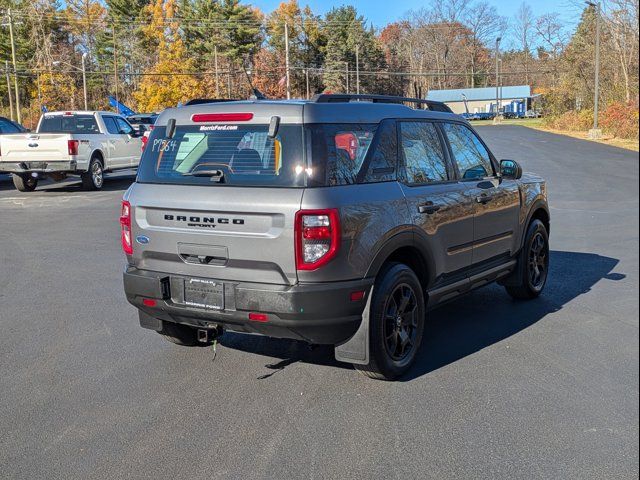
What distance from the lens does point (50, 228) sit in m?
11.9

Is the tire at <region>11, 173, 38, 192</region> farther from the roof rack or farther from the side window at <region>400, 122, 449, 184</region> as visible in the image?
the side window at <region>400, 122, 449, 184</region>

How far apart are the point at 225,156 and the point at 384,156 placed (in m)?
1.19

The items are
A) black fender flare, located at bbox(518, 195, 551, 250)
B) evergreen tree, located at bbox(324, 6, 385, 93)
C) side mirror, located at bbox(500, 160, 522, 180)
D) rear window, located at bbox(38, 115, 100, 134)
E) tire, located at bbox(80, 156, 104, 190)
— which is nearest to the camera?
side mirror, located at bbox(500, 160, 522, 180)

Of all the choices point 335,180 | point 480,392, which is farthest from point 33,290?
point 480,392

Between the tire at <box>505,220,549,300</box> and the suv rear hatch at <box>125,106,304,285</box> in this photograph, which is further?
the tire at <box>505,220,549,300</box>

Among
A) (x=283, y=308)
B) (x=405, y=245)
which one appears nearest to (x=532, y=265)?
(x=405, y=245)

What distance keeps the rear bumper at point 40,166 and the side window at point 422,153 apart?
1350 cm

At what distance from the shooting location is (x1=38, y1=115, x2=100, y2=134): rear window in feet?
60.3

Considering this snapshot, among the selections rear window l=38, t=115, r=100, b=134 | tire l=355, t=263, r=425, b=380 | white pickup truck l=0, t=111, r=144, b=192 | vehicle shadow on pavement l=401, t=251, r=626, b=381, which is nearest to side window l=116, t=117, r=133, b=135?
white pickup truck l=0, t=111, r=144, b=192

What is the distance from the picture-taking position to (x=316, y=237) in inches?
164

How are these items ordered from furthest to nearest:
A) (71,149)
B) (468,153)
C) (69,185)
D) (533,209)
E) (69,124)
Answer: (69,185) < (69,124) < (71,149) < (533,209) < (468,153)

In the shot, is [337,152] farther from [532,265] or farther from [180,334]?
[532,265]

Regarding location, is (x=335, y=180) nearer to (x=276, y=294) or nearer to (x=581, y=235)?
(x=276, y=294)

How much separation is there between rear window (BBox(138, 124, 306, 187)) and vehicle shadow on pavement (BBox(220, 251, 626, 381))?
155 centimetres
